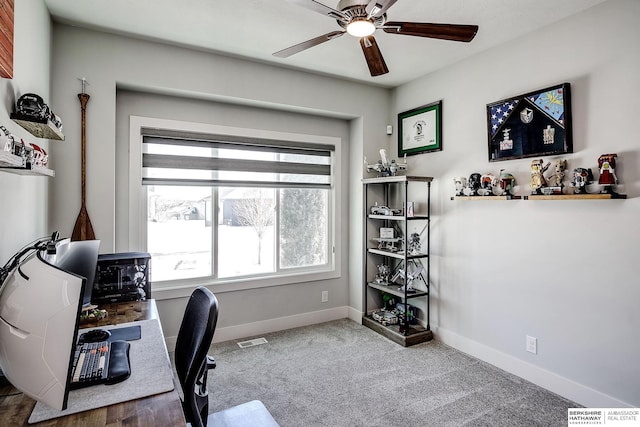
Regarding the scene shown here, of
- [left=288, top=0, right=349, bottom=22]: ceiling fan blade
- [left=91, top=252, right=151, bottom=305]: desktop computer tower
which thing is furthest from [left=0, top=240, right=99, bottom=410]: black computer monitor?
[left=288, top=0, right=349, bottom=22]: ceiling fan blade

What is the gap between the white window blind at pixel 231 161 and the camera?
317cm

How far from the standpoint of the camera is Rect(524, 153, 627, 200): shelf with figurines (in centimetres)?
221

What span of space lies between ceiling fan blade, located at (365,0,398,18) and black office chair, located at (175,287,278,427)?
1534 millimetres

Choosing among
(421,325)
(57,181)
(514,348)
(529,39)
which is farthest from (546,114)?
(57,181)

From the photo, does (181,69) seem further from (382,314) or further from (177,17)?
(382,314)

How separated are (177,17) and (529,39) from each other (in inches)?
104

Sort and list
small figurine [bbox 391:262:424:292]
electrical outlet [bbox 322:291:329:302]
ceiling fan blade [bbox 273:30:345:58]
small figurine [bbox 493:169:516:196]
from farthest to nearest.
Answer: electrical outlet [bbox 322:291:329:302]
small figurine [bbox 391:262:424:292]
small figurine [bbox 493:169:516:196]
ceiling fan blade [bbox 273:30:345:58]

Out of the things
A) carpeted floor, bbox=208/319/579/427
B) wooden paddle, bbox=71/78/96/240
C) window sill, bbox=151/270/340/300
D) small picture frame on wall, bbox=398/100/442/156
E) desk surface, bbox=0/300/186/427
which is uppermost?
small picture frame on wall, bbox=398/100/442/156

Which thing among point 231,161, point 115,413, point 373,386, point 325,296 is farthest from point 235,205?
point 115,413

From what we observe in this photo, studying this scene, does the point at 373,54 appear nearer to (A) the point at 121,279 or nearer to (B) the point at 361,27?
(B) the point at 361,27

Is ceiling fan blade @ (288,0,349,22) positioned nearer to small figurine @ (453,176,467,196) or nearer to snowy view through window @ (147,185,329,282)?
small figurine @ (453,176,467,196)

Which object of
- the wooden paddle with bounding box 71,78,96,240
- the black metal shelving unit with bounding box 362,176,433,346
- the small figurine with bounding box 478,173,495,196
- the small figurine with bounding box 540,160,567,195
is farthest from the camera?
the black metal shelving unit with bounding box 362,176,433,346

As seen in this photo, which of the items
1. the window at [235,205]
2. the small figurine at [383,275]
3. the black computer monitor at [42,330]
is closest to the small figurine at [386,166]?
the window at [235,205]

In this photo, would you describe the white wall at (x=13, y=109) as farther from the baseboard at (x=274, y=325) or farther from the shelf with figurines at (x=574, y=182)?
the shelf with figurines at (x=574, y=182)
